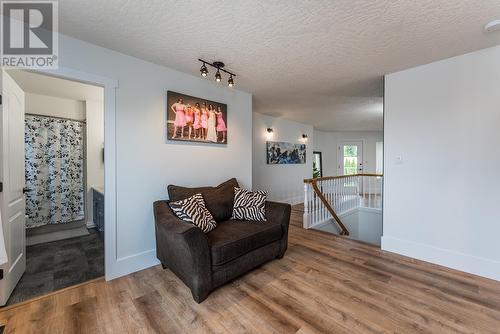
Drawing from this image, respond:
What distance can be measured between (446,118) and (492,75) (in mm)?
513

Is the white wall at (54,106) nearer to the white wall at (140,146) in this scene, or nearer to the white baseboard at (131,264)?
the white wall at (140,146)

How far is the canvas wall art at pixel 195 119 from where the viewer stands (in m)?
2.61

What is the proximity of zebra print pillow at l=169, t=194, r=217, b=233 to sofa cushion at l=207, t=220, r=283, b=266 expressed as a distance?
97 millimetres

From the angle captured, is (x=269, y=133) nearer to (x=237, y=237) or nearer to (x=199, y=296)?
(x=237, y=237)

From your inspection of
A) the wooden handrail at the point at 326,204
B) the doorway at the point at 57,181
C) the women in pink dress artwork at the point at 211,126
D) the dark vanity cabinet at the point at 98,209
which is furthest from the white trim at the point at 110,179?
the wooden handrail at the point at 326,204

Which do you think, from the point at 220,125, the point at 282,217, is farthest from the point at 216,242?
the point at 220,125

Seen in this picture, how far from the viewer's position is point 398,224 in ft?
9.12

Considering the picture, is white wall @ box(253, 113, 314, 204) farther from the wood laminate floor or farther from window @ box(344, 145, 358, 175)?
the wood laminate floor

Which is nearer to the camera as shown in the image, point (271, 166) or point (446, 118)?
point (446, 118)

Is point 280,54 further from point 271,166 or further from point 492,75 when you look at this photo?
point 271,166

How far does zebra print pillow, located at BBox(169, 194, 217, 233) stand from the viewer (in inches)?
83.0

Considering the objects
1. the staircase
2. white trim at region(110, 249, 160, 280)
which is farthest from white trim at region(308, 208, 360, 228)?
white trim at region(110, 249, 160, 280)

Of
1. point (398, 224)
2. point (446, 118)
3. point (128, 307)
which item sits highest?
point (446, 118)

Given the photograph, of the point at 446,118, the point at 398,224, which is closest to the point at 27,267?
the point at 398,224
